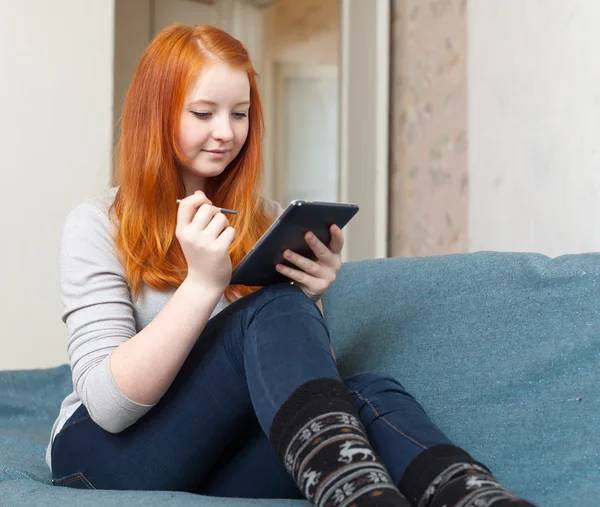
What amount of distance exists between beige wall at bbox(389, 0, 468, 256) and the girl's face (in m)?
1.32

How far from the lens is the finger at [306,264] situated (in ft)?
3.31

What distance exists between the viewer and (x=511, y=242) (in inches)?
78.0

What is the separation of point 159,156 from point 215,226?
0.27m

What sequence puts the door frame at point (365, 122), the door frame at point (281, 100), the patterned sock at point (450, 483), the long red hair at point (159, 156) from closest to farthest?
the patterned sock at point (450, 483), the long red hair at point (159, 156), the door frame at point (365, 122), the door frame at point (281, 100)

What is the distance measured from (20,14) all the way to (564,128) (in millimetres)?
1622

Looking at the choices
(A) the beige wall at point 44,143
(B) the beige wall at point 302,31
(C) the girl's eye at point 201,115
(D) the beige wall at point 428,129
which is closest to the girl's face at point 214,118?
Result: (C) the girl's eye at point 201,115

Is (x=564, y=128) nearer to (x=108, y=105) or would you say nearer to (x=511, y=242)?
(x=511, y=242)

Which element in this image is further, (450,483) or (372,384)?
(372,384)

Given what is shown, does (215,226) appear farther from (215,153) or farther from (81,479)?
(81,479)

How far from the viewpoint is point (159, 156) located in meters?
1.14

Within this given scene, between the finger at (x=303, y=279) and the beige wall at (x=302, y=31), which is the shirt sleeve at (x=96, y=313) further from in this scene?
the beige wall at (x=302, y=31)

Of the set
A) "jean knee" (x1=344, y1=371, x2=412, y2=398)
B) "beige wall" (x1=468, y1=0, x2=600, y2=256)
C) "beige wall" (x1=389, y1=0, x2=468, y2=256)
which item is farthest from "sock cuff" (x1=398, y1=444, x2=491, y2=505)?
"beige wall" (x1=389, y1=0, x2=468, y2=256)

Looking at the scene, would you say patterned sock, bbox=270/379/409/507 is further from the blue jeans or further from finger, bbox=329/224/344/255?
finger, bbox=329/224/344/255

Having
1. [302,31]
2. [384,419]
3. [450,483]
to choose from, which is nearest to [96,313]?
[384,419]
